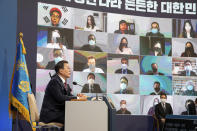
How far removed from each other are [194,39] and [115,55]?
223 cm

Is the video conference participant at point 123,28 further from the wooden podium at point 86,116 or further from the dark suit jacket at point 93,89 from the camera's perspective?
Result: the wooden podium at point 86,116

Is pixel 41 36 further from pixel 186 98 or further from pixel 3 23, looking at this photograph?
pixel 186 98

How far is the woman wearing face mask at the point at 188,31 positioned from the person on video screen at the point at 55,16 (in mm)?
3253

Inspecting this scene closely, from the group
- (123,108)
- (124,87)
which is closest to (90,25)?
(124,87)

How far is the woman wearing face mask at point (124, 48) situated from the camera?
8094 millimetres

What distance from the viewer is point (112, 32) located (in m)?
8.07

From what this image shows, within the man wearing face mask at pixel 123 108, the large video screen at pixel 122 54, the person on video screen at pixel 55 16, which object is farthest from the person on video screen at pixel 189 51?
the person on video screen at pixel 55 16

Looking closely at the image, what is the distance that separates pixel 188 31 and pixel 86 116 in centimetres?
539

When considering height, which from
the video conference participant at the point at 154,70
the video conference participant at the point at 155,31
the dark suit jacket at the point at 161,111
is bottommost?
the dark suit jacket at the point at 161,111

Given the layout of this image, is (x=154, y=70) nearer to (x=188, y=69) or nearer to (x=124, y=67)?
(x=124, y=67)

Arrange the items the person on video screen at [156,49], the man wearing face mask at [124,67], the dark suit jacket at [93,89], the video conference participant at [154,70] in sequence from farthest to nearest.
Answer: the person on video screen at [156,49] → the video conference participant at [154,70] → the man wearing face mask at [124,67] → the dark suit jacket at [93,89]

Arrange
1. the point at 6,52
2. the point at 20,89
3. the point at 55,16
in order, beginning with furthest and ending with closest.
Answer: the point at 55,16 < the point at 6,52 < the point at 20,89

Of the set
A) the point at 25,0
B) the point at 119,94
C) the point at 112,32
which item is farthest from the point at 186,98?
the point at 25,0

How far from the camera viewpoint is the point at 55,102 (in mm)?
4578
